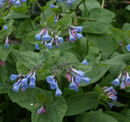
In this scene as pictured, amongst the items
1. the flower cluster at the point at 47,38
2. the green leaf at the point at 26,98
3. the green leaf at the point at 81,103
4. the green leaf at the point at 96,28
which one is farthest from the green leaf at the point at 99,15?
the green leaf at the point at 26,98

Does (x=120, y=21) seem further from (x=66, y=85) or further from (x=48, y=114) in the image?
(x=48, y=114)

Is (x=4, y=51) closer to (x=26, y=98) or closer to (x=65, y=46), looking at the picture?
(x=26, y=98)

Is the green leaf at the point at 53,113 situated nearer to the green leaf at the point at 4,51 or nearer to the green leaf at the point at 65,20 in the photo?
the green leaf at the point at 4,51

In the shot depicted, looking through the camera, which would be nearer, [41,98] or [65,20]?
[41,98]

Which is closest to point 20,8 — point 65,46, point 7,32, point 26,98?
point 7,32

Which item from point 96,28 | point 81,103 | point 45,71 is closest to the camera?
point 45,71

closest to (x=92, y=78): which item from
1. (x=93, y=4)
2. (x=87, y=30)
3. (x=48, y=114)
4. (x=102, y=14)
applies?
(x=48, y=114)
